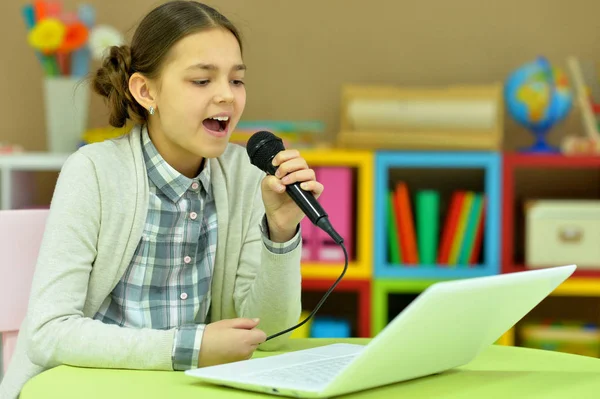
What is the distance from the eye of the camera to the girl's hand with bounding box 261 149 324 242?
1101 mm

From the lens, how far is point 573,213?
8.63 ft

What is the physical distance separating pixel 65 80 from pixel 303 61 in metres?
0.80

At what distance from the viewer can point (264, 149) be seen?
1164 mm

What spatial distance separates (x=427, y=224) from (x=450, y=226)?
0.08m

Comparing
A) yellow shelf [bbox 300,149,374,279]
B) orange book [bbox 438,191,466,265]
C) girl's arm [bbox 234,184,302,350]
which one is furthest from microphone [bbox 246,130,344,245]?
orange book [bbox 438,191,466,265]

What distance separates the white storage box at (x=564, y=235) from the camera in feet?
8.59

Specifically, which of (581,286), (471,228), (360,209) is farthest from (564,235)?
(360,209)

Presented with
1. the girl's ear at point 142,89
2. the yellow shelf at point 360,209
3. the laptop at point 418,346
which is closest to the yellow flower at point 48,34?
the yellow shelf at point 360,209

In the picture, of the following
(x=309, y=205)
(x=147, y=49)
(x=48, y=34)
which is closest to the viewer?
(x=309, y=205)

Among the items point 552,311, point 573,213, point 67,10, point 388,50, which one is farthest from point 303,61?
point 552,311

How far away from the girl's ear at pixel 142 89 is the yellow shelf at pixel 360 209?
132cm

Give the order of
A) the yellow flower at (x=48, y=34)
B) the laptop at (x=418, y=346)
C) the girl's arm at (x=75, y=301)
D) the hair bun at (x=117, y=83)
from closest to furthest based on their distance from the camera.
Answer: the laptop at (x=418, y=346) < the girl's arm at (x=75, y=301) < the hair bun at (x=117, y=83) < the yellow flower at (x=48, y=34)

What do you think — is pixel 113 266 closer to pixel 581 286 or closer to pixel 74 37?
pixel 74 37

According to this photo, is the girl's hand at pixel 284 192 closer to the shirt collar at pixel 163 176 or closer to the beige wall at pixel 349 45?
the shirt collar at pixel 163 176
